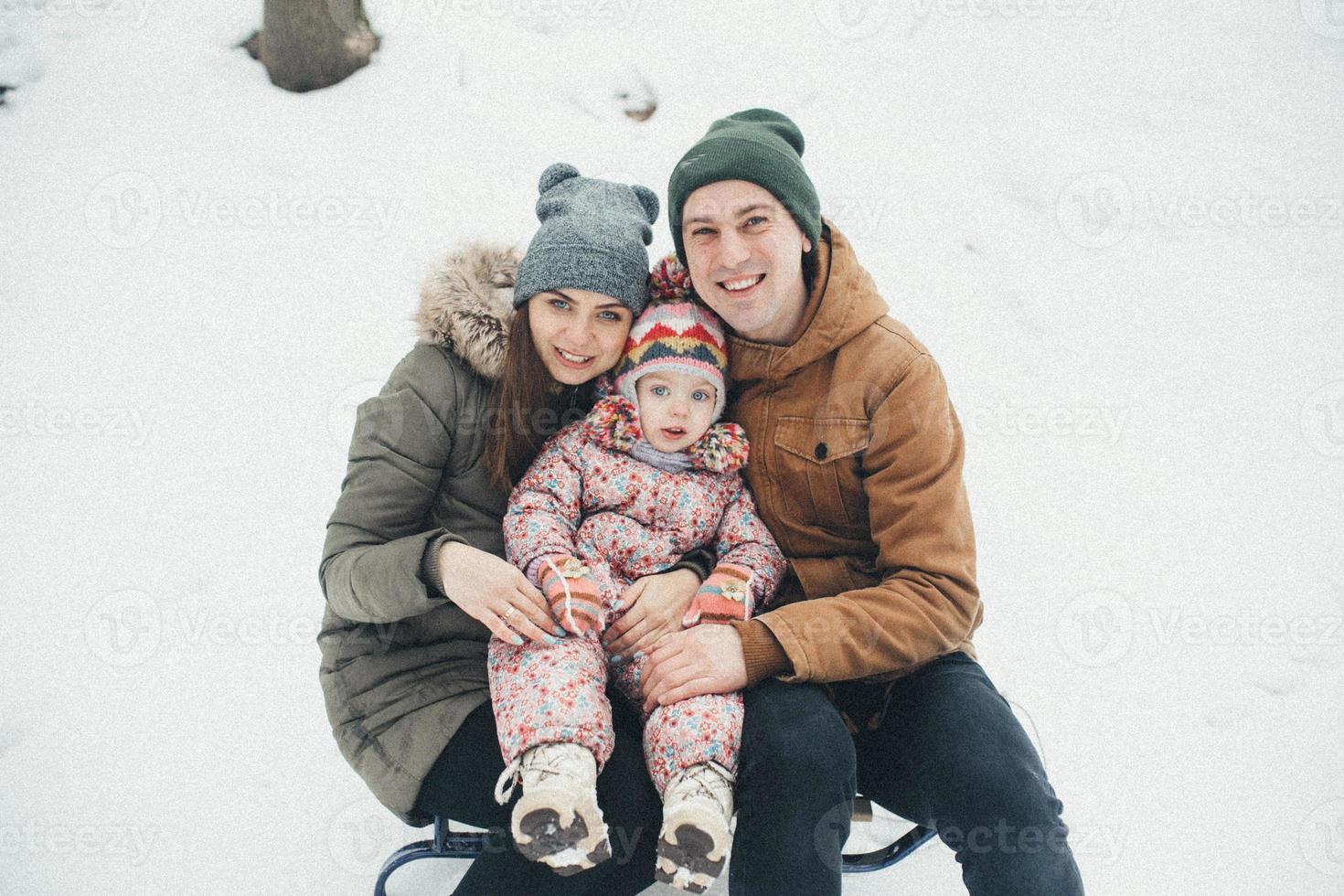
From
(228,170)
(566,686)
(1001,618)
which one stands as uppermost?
(228,170)

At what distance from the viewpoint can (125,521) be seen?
2875mm

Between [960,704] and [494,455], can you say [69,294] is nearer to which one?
[494,455]

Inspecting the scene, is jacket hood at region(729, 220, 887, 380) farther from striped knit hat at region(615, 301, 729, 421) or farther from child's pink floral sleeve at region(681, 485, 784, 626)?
child's pink floral sleeve at region(681, 485, 784, 626)

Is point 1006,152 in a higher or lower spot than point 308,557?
higher

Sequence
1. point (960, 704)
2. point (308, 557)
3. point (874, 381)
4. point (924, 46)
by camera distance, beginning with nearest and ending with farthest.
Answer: point (960, 704)
point (874, 381)
point (308, 557)
point (924, 46)

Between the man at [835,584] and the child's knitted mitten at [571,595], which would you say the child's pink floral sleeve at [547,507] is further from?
the man at [835,584]

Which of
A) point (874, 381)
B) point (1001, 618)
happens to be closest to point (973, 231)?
point (1001, 618)

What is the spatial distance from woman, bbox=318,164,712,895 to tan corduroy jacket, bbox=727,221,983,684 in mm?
279

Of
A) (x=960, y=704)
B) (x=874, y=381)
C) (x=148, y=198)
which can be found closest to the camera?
(x=960, y=704)

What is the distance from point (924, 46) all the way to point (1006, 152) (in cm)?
82

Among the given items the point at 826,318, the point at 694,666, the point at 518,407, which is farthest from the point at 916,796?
the point at 518,407

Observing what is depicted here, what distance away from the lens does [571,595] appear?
1.73m

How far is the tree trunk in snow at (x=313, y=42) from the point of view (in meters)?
3.81

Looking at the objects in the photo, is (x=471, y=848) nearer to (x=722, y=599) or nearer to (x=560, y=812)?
(x=560, y=812)
